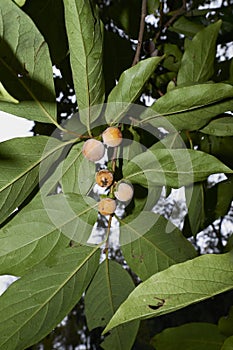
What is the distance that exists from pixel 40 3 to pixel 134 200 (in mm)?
318

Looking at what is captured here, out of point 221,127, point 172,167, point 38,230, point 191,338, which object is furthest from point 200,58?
point 191,338

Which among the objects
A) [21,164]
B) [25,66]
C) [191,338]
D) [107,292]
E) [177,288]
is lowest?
[191,338]

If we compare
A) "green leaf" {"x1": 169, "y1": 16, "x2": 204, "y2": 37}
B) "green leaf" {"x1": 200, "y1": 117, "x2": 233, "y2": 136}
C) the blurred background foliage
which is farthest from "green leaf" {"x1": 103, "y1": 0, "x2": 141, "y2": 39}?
"green leaf" {"x1": 200, "y1": 117, "x2": 233, "y2": 136}

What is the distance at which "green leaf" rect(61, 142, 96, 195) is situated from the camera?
581 millimetres

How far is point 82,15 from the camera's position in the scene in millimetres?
445

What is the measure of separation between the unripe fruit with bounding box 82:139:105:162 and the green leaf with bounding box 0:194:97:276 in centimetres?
7

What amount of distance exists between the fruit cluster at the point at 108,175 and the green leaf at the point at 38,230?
3 cm

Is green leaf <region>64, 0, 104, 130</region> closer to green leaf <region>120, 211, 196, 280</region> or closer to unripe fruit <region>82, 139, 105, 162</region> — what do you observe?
unripe fruit <region>82, 139, 105, 162</region>

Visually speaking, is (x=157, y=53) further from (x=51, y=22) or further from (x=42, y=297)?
(x=42, y=297)

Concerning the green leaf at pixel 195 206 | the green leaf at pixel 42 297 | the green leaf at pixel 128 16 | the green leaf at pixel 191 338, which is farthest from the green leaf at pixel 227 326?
the green leaf at pixel 128 16

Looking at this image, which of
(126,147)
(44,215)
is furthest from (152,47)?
(44,215)

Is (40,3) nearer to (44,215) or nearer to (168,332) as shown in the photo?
(44,215)

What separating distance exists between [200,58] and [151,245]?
0.87ft

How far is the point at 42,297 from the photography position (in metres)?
0.59
